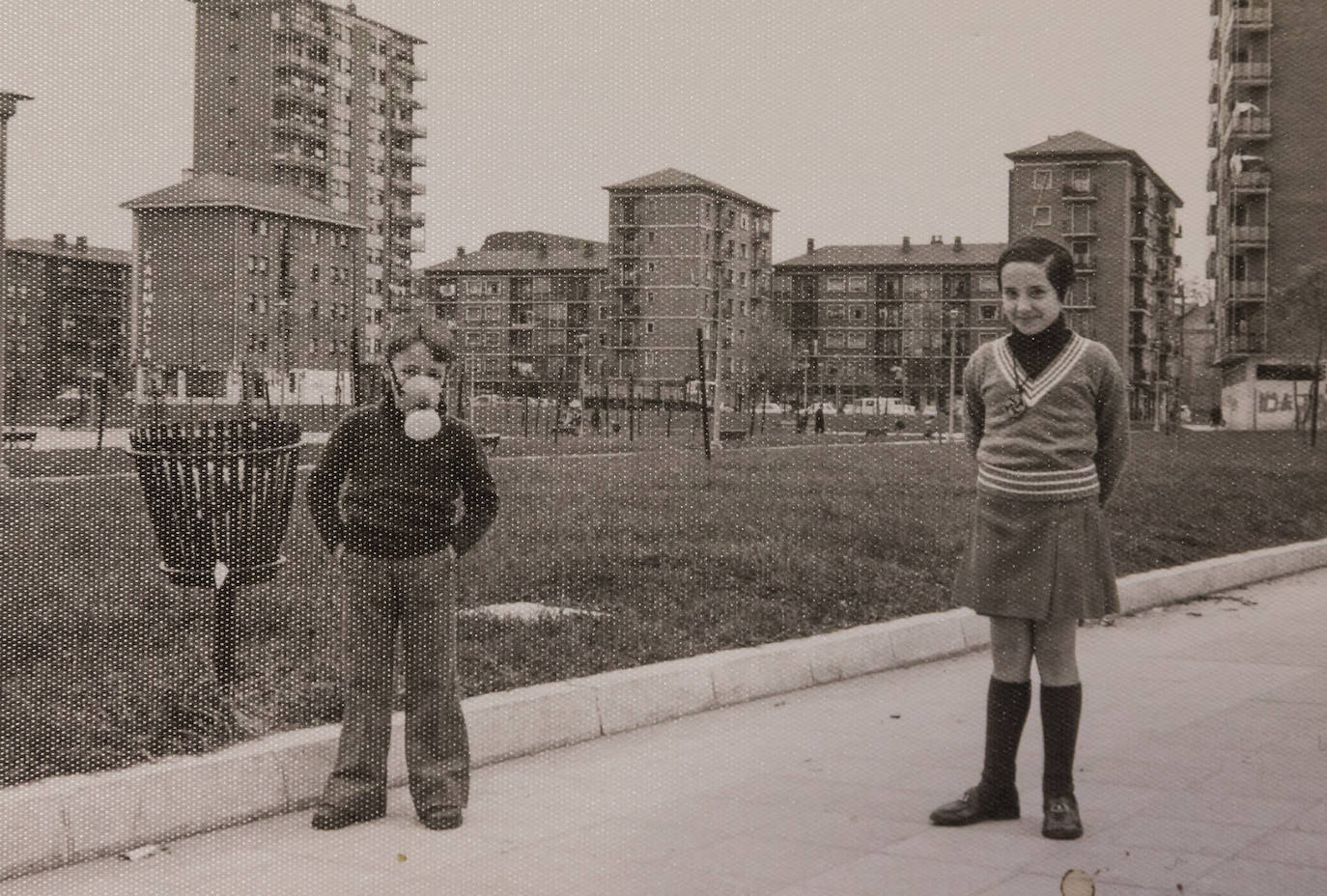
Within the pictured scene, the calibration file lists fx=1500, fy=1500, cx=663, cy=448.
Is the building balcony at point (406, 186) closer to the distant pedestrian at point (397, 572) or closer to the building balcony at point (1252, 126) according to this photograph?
the building balcony at point (1252, 126)

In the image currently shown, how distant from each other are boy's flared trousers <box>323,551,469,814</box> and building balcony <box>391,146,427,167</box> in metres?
96.5

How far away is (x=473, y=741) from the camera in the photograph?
582 centimetres

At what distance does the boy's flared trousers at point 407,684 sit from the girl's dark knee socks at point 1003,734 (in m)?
1.74

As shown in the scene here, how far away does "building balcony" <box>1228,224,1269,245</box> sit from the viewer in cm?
7500

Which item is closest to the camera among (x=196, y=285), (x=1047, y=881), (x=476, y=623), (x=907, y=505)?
(x=1047, y=881)

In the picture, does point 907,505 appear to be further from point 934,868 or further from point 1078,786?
point 934,868

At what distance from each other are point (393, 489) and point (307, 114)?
97.4 metres

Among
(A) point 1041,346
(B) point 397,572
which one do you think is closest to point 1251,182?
(A) point 1041,346

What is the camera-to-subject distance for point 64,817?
4484 mm

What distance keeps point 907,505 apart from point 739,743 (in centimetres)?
984

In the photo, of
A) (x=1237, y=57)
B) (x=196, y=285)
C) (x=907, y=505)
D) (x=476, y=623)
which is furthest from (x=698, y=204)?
(x=1237, y=57)

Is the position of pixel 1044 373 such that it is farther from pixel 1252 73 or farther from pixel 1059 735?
pixel 1252 73

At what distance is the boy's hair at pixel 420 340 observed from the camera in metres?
5.02

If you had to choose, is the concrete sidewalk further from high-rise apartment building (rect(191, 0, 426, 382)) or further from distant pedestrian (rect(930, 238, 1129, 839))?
high-rise apartment building (rect(191, 0, 426, 382))
